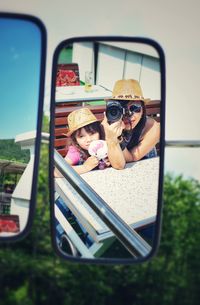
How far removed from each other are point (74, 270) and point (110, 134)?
683cm

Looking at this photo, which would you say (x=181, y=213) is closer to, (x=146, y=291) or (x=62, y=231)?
(x=146, y=291)

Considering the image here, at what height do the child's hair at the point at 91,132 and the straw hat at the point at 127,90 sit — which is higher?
the straw hat at the point at 127,90

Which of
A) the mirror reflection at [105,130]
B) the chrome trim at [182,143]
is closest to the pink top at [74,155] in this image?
the mirror reflection at [105,130]

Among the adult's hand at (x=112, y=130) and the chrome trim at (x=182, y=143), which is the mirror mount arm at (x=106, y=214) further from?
the chrome trim at (x=182, y=143)

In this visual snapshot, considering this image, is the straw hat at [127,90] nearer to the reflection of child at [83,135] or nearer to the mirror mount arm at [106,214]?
the reflection of child at [83,135]

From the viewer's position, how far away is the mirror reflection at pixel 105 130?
71.0 inches

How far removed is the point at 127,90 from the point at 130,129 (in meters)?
0.13

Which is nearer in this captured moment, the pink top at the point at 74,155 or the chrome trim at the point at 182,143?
the pink top at the point at 74,155

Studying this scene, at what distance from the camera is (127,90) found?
72.0 inches

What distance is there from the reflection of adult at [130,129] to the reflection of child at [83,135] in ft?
0.13

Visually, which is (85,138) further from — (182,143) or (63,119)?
(182,143)

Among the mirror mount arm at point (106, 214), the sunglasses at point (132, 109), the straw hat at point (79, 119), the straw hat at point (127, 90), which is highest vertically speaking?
the straw hat at point (127, 90)

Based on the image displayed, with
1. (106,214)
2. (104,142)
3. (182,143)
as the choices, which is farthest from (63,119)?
(182,143)

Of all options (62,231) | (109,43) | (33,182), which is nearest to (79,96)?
(109,43)
